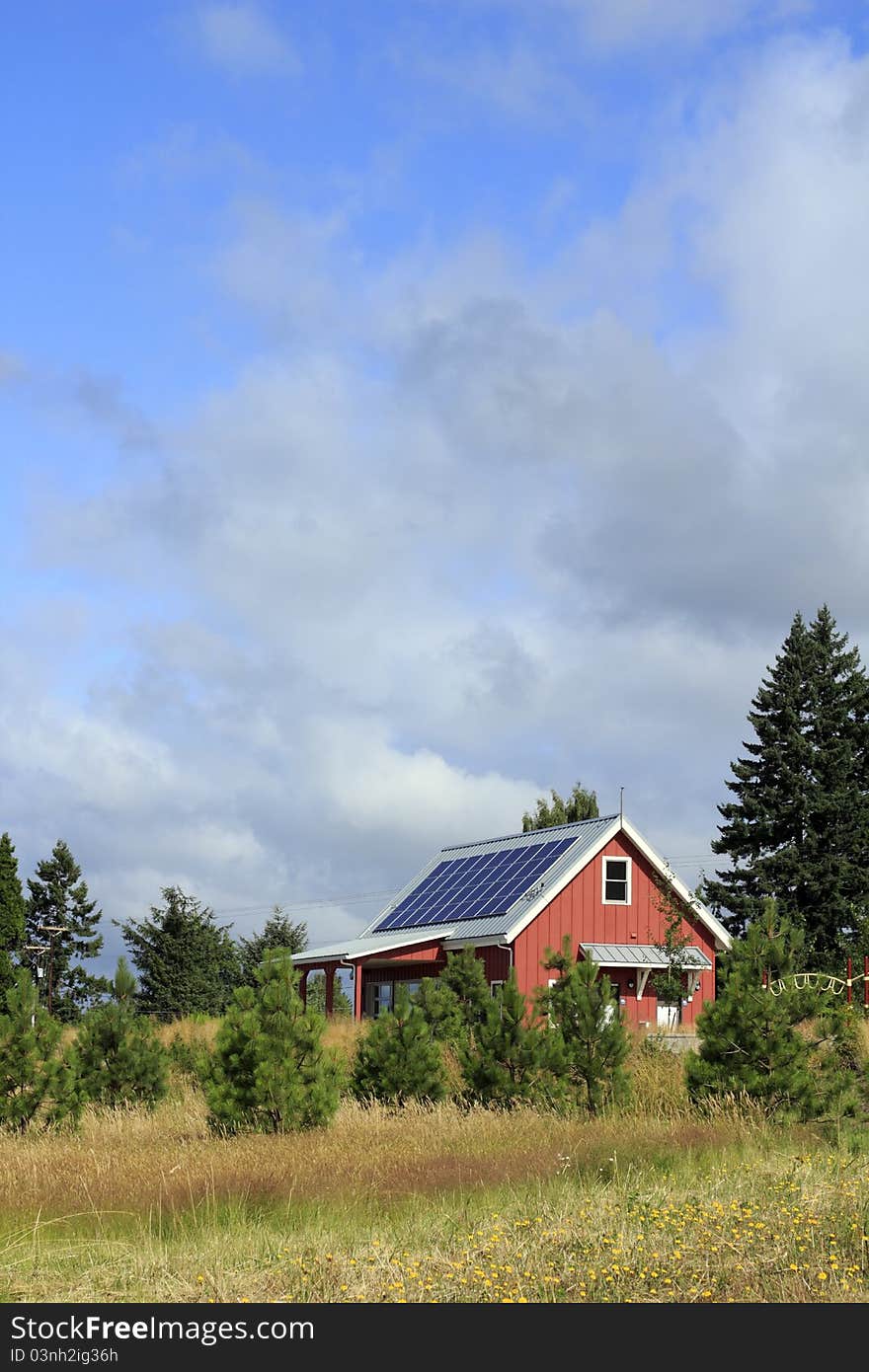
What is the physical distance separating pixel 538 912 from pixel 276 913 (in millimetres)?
25662

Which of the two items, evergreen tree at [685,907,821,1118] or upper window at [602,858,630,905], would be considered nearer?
evergreen tree at [685,907,821,1118]

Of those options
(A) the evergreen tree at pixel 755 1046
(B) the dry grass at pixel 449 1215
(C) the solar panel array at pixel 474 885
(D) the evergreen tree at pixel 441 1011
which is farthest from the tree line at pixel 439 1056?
(C) the solar panel array at pixel 474 885

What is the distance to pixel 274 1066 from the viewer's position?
1766cm

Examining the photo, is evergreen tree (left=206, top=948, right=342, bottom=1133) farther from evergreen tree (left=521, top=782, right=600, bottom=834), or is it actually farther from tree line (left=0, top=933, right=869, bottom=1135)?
evergreen tree (left=521, top=782, right=600, bottom=834)

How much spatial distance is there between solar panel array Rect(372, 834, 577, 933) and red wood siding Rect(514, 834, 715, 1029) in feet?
3.84

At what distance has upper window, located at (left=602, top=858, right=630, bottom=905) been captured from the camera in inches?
1490

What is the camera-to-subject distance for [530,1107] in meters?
18.6

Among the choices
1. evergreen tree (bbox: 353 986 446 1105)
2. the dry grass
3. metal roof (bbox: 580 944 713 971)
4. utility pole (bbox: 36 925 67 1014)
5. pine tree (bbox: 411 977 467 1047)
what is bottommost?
the dry grass

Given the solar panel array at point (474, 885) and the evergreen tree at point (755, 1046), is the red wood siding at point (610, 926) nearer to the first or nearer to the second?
the solar panel array at point (474, 885)

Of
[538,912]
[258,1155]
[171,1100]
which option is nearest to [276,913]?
[538,912]

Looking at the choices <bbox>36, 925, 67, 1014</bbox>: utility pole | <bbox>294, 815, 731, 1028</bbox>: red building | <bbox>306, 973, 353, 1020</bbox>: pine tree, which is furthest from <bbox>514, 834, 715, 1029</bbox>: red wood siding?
<bbox>36, 925, 67, 1014</bbox>: utility pole

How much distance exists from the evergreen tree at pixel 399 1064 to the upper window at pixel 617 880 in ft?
59.3

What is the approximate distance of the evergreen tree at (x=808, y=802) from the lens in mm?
50656
